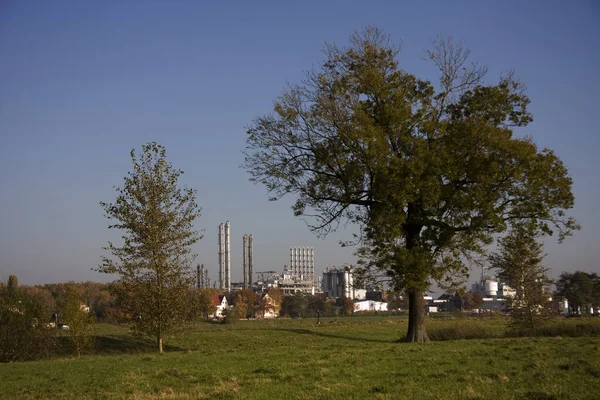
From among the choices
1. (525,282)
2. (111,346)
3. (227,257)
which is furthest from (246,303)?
(525,282)

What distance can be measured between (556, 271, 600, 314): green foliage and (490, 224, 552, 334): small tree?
39.0 m

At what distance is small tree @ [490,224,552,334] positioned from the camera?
31891 mm

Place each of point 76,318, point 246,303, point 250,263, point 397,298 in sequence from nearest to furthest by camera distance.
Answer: point 76,318 → point 397,298 → point 246,303 → point 250,263

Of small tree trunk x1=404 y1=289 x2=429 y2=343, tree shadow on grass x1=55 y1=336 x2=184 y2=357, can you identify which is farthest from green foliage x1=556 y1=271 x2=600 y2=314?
tree shadow on grass x1=55 y1=336 x2=184 y2=357

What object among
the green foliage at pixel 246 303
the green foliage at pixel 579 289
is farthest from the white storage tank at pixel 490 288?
the green foliage at pixel 579 289

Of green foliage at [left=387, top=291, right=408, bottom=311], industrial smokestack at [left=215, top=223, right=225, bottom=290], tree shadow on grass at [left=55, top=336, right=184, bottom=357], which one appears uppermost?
industrial smokestack at [left=215, top=223, right=225, bottom=290]

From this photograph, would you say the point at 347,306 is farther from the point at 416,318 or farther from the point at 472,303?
the point at 416,318

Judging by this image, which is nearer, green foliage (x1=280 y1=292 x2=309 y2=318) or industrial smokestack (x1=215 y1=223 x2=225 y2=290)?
green foliage (x1=280 y1=292 x2=309 y2=318)

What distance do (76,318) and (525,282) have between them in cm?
2387

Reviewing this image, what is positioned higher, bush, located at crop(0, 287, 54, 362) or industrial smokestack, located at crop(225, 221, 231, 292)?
industrial smokestack, located at crop(225, 221, 231, 292)

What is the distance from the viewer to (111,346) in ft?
111

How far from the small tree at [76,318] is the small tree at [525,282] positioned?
20.9m

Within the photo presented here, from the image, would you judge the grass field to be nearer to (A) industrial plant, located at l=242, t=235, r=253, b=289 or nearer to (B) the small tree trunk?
(B) the small tree trunk

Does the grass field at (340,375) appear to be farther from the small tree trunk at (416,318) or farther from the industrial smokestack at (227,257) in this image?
the industrial smokestack at (227,257)
